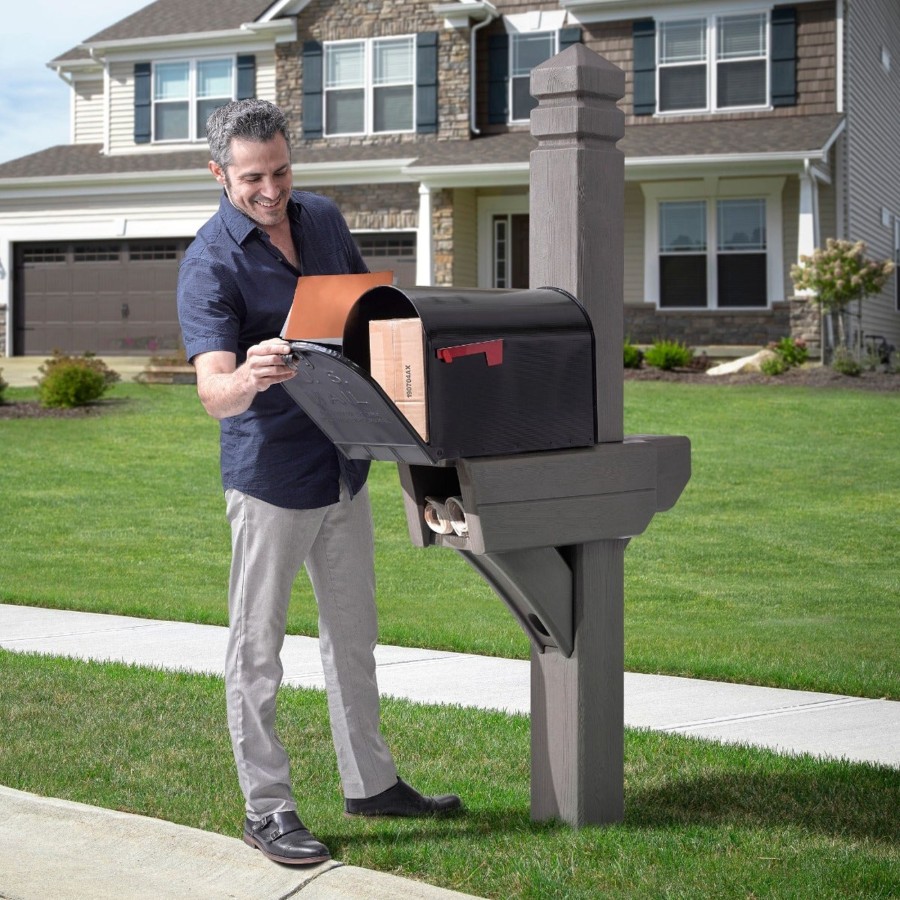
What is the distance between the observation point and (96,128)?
31.0m

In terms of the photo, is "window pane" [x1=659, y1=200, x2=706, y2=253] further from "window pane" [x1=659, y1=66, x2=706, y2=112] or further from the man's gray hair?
the man's gray hair

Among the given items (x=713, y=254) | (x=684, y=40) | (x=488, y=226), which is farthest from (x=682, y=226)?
(x=488, y=226)

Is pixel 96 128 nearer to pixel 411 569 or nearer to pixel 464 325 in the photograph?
pixel 411 569

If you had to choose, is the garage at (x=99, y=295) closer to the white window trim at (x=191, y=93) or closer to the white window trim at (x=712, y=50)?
the white window trim at (x=191, y=93)

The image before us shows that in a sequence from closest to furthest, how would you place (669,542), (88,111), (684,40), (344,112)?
(669,542) → (684,40) → (344,112) → (88,111)

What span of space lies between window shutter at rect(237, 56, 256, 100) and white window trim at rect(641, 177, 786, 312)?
26.6ft

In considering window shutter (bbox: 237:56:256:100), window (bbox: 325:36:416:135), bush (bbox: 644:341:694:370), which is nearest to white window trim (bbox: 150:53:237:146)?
window shutter (bbox: 237:56:256:100)

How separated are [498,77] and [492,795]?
874 inches

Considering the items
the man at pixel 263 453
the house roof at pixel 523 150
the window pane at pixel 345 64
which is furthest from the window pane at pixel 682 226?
the man at pixel 263 453

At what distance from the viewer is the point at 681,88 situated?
24484mm

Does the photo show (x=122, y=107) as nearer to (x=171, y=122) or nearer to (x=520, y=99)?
(x=171, y=122)

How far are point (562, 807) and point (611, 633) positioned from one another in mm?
559

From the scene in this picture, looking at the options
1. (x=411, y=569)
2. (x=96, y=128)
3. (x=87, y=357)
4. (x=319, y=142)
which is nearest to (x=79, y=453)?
(x=87, y=357)

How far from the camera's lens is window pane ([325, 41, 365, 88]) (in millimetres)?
26328
